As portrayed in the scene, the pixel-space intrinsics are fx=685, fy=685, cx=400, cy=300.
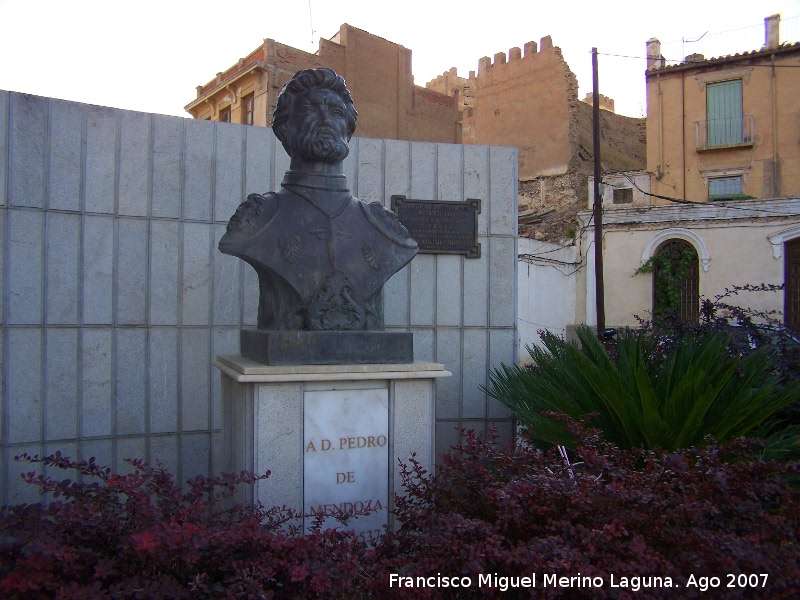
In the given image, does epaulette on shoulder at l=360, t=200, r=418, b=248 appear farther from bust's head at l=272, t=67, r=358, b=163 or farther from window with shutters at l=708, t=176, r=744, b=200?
window with shutters at l=708, t=176, r=744, b=200

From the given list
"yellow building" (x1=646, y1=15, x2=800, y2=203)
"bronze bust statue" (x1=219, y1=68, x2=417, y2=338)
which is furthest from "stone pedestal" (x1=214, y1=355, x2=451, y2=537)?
"yellow building" (x1=646, y1=15, x2=800, y2=203)

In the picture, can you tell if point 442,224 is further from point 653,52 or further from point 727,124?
point 653,52

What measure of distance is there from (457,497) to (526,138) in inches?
863

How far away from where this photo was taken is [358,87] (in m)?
18.5

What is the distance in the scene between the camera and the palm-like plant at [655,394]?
3420 millimetres

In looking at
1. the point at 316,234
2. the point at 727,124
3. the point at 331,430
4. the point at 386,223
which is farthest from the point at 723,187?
the point at 331,430

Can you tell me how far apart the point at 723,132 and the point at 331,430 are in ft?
66.0

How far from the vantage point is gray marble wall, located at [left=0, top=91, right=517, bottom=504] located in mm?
3955

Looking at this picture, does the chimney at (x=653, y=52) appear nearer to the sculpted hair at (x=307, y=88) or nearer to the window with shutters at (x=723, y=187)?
the window with shutters at (x=723, y=187)

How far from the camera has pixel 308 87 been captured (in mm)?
3449

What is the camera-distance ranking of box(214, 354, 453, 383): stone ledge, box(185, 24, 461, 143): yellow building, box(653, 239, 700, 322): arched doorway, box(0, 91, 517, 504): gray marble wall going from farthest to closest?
box(185, 24, 461, 143): yellow building
box(653, 239, 700, 322): arched doorway
box(0, 91, 517, 504): gray marble wall
box(214, 354, 453, 383): stone ledge

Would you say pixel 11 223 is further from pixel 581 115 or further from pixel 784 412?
pixel 581 115

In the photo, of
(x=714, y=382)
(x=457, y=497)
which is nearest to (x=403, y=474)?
(x=457, y=497)

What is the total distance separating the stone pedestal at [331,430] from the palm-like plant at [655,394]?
744mm
